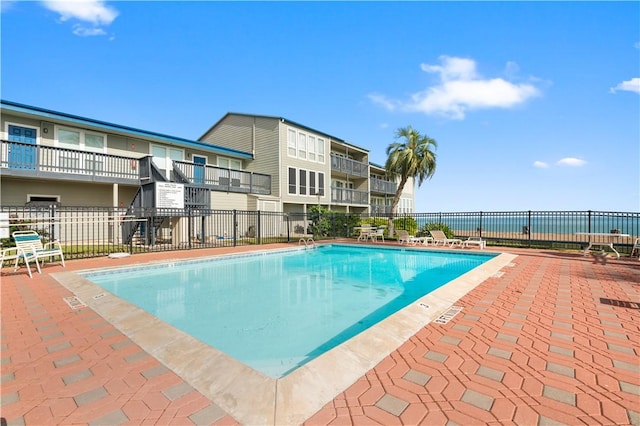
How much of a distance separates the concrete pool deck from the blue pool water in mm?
1329

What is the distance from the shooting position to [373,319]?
201 inches

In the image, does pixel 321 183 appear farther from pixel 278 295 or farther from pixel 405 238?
pixel 278 295

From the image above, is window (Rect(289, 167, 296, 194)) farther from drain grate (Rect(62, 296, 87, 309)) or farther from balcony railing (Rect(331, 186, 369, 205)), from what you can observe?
drain grate (Rect(62, 296, 87, 309))

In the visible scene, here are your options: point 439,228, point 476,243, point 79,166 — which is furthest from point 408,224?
point 79,166

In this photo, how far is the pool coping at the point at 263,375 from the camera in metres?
2.04

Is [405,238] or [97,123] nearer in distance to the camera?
[97,123]

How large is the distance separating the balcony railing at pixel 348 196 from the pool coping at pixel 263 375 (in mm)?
20959

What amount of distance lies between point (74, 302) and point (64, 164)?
11.7m

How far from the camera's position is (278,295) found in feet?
21.9

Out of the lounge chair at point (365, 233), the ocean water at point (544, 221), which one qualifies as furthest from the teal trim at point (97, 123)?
the ocean water at point (544, 221)

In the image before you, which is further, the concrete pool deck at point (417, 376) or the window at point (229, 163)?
the window at point (229, 163)

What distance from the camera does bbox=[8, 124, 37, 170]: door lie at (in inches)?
455

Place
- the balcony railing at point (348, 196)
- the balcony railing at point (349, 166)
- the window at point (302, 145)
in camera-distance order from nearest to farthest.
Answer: the window at point (302, 145) → the balcony railing at point (348, 196) → the balcony railing at point (349, 166)

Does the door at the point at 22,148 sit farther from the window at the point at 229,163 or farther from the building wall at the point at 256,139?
the building wall at the point at 256,139
